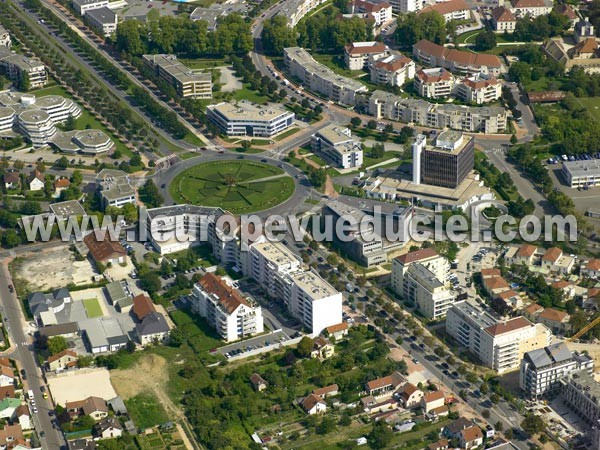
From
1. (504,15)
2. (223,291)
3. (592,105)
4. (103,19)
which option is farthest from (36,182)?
(504,15)

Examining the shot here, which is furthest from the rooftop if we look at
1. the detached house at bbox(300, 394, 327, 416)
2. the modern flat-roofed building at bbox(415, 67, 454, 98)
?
the detached house at bbox(300, 394, 327, 416)

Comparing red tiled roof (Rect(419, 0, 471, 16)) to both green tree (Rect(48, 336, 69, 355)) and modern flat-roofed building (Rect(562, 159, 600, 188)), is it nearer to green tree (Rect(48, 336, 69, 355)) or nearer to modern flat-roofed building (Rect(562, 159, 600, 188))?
modern flat-roofed building (Rect(562, 159, 600, 188))

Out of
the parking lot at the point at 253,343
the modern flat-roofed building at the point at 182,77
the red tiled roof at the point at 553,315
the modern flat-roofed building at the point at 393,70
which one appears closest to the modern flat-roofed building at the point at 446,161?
the red tiled roof at the point at 553,315

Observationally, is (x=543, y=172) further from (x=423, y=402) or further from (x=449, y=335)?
(x=423, y=402)

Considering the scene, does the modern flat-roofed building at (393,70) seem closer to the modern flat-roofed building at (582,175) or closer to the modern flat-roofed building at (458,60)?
the modern flat-roofed building at (458,60)

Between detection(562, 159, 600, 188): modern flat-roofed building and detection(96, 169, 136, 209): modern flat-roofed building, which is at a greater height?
detection(96, 169, 136, 209): modern flat-roofed building

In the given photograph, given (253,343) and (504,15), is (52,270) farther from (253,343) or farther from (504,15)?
(504,15)

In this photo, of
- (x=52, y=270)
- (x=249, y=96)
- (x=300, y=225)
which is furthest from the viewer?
(x=249, y=96)
